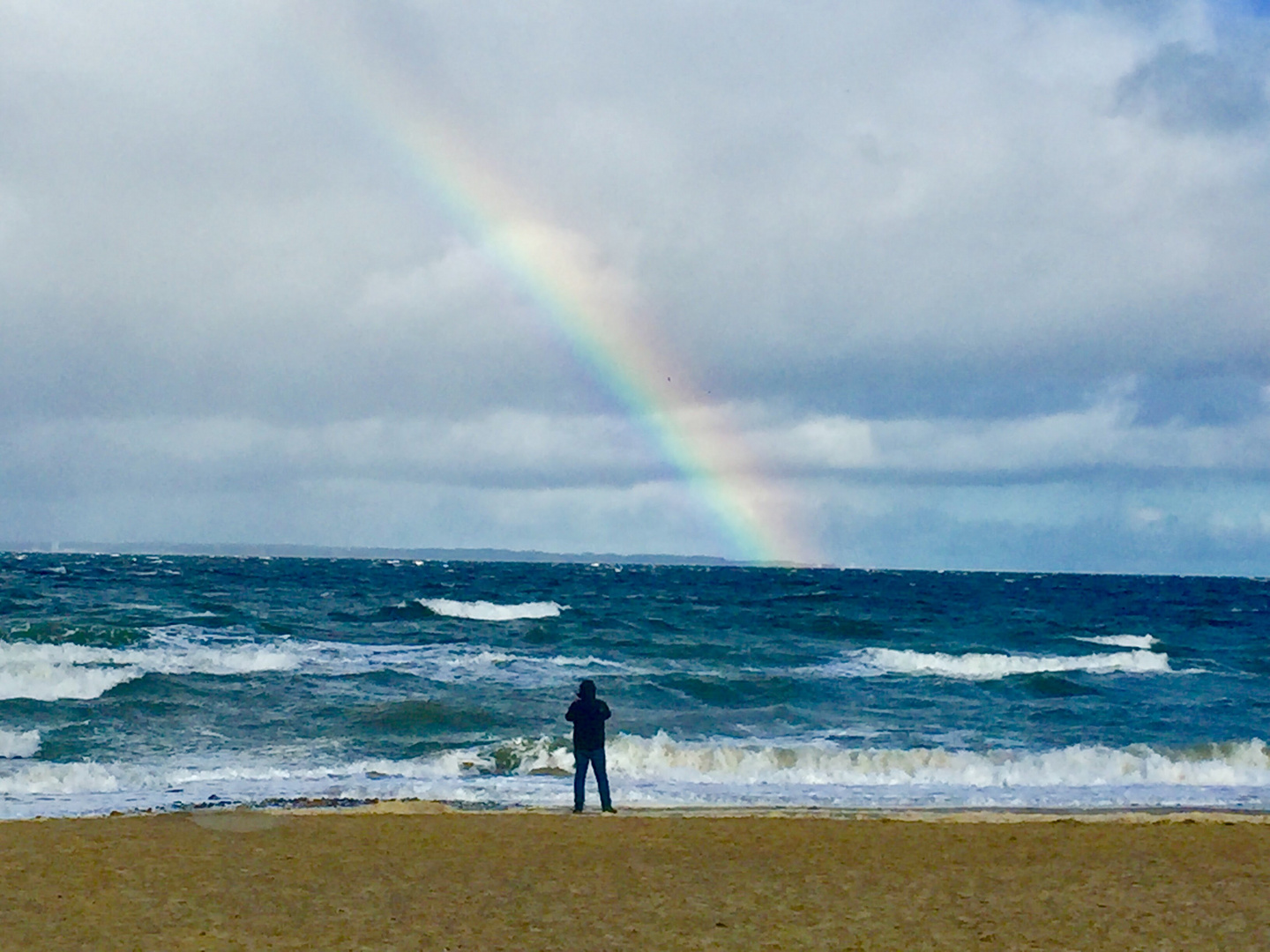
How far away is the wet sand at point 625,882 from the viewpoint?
9516 mm

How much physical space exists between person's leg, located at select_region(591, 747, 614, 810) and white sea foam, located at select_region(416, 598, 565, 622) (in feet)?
126

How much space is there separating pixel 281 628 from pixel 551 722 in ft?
67.3

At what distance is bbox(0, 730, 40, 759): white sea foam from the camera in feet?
69.6

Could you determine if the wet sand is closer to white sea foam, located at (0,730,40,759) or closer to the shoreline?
the shoreline

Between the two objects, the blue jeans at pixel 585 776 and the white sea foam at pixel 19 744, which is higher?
the blue jeans at pixel 585 776

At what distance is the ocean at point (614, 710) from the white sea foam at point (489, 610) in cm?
214

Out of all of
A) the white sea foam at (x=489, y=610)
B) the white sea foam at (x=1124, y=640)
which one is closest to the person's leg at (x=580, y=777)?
the white sea foam at (x=1124, y=640)

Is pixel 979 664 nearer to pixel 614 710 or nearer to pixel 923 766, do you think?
pixel 614 710

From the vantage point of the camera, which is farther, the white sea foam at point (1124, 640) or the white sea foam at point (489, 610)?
the white sea foam at point (489, 610)

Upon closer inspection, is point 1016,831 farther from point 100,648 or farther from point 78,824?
point 100,648

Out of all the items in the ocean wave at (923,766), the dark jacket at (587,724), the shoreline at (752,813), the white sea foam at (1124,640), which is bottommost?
the ocean wave at (923,766)

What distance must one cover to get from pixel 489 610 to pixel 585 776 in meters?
43.4

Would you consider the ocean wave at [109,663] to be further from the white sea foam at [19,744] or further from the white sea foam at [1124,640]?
the white sea foam at [1124,640]

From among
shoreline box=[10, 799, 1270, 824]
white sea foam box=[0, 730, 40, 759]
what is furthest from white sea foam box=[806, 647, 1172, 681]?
white sea foam box=[0, 730, 40, 759]
